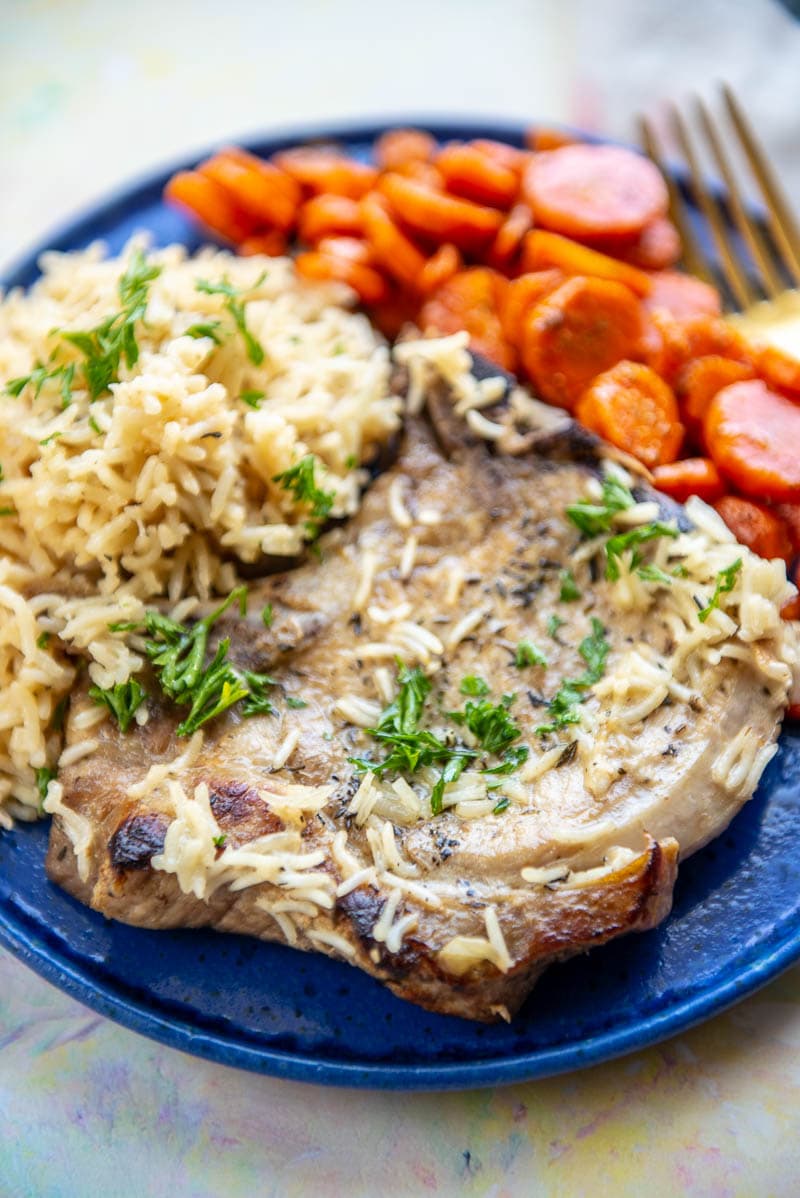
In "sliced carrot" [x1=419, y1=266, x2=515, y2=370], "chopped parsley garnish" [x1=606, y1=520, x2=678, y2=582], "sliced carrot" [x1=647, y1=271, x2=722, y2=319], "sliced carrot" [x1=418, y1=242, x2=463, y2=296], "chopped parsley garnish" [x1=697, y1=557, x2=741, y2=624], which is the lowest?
"chopped parsley garnish" [x1=697, y1=557, x2=741, y2=624]

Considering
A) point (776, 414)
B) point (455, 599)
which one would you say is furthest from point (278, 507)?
point (776, 414)

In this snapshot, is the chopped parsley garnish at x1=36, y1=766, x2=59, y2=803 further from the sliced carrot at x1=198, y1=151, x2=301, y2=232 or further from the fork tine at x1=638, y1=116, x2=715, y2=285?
the fork tine at x1=638, y1=116, x2=715, y2=285

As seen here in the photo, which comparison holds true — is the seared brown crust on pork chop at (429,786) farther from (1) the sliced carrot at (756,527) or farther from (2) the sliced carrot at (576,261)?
(2) the sliced carrot at (576,261)

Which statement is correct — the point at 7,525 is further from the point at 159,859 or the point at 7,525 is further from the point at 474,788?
the point at 474,788

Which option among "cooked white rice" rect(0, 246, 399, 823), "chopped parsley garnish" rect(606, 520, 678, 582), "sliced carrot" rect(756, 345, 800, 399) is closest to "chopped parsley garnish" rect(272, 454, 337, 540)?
"cooked white rice" rect(0, 246, 399, 823)

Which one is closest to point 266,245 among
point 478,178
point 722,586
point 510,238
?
point 478,178

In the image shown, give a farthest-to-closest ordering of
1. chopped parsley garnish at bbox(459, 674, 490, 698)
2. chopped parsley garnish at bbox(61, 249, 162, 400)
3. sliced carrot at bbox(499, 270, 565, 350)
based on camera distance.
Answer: sliced carrot at bbox(499, 270, 565, 350) < chopped parsley garnish at bbox(61, 249, 162, 400) < chopped parsley garnish at bbox(459, 674, 490, 698)

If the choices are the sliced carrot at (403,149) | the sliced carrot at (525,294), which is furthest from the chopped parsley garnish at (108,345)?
the sliced carrot at (403,149)
